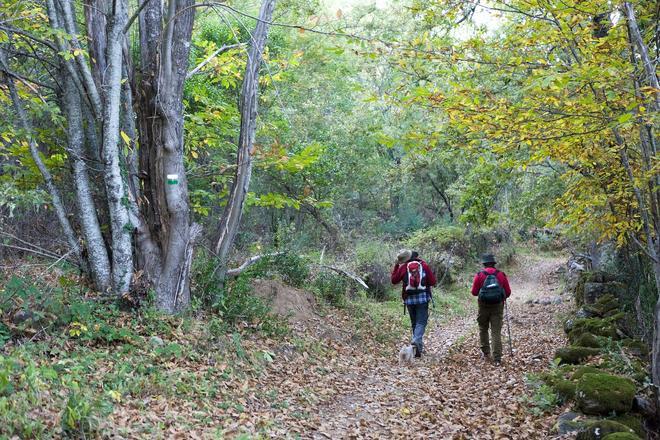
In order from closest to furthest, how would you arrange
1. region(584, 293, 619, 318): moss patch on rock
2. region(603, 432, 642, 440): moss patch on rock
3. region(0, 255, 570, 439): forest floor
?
1. region(0, 255, 570, 439): forest floor
2. region(603, 432, 642, 440): moss patch on rock
3. region(584, 293, 619, 318): moss patch on rock

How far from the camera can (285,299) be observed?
10320 mm

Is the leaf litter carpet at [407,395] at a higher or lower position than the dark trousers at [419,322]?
lower

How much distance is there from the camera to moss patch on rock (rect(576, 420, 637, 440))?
18.2 feet

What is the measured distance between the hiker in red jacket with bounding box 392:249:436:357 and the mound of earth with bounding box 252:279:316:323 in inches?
75.9

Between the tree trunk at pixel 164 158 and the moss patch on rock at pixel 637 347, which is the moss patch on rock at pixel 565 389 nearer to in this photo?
the moss patch on rock at pixel 637 347

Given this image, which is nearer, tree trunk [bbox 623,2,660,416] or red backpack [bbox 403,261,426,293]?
tree trunk [bbox 623,2,660,416]

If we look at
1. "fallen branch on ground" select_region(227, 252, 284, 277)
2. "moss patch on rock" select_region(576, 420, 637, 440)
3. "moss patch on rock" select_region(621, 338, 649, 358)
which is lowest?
"moss patch on rock" select_region(621, 338, 649, 358)

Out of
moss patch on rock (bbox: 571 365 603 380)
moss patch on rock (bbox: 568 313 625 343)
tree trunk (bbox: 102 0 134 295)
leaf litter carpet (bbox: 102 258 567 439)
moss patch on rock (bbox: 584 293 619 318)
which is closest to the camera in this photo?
leaf litter carpet (bbox: 102 258 567 439)

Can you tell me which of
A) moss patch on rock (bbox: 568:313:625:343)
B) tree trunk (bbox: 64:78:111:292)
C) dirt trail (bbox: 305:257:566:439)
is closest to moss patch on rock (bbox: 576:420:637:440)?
dirt trail (bbox: 305:257:566:439)

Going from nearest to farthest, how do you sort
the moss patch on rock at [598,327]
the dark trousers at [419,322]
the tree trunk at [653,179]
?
the tree trunk at [653,179] → the moss patch on rock at [598,327] → the dark trousers at [419,322]

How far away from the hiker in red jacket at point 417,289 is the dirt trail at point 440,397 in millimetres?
586

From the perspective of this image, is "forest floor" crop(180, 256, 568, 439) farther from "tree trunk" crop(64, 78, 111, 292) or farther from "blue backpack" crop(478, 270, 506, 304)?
"tree trunk" crop(64, 78, 111, 292)

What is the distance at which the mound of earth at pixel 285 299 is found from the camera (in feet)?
32.2

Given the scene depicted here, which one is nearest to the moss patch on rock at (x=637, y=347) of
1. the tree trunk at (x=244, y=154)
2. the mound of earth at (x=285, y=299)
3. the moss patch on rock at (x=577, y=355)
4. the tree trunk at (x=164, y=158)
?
the moss patch on rock at (x=577, y=355)
